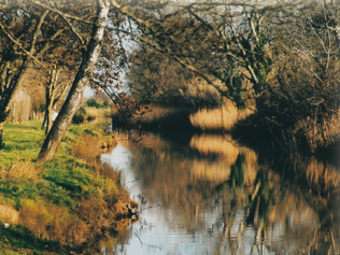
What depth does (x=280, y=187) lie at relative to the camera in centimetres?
1858

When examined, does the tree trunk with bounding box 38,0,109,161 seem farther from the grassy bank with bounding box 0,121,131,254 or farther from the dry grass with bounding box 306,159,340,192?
the dry grass with bounding box 306,159,340,192

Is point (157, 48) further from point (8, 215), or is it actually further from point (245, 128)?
point (245, 128)

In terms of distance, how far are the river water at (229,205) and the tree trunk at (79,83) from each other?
1.96 m

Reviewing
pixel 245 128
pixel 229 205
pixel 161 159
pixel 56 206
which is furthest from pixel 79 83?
pixel 245 128

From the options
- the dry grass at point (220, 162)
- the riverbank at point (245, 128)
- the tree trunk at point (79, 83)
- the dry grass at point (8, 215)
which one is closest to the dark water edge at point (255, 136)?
the riverbank at point (245, 128)

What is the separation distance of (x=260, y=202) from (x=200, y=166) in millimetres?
7997

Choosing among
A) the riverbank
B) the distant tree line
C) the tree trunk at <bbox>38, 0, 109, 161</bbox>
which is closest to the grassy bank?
the tree trunk at <bbox>38, 0, 109, 161</bbox>

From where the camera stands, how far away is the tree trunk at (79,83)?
1213 centimetres

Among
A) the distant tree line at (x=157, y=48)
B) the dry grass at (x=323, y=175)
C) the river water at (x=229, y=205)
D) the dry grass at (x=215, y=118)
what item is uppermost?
the distant tree line at (x=157, y=48)

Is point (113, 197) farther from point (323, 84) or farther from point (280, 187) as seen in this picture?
point (323, 84)

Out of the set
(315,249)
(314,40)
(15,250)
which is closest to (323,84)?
(314,40)

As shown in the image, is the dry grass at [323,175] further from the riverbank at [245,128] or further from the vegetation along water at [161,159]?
the riverbank at [245,128]

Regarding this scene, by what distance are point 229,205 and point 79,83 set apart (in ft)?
21.9

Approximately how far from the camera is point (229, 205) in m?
15.6
